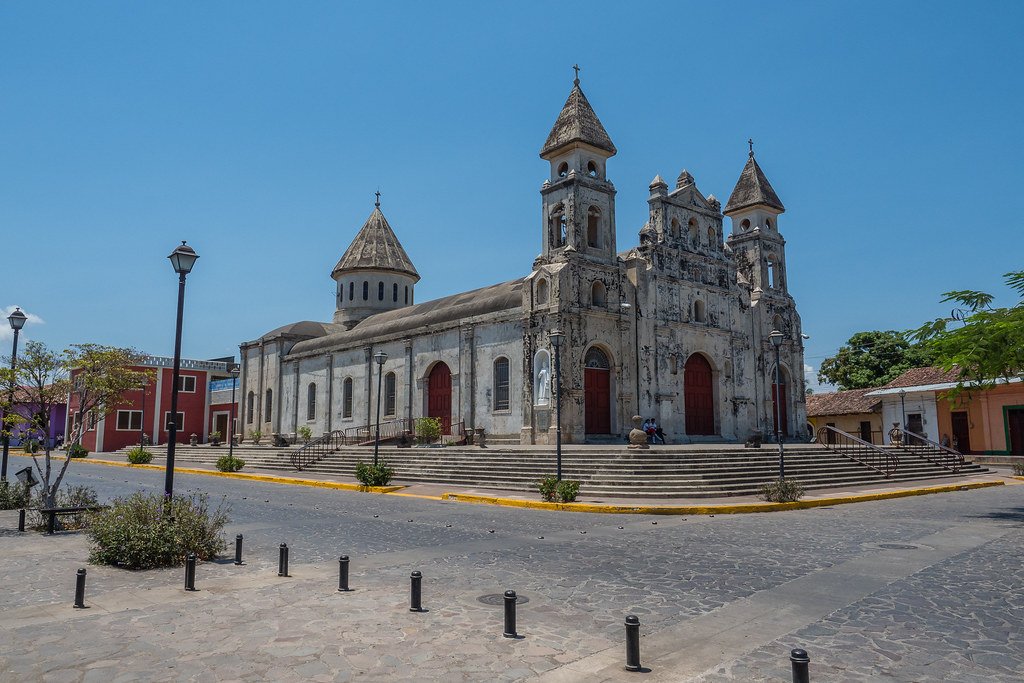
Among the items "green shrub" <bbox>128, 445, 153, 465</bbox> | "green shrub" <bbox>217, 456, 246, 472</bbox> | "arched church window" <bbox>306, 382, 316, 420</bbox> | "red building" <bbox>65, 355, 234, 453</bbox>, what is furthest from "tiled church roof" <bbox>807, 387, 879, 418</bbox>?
"red building" <bbox>65, 355, 234, 453</bbox>

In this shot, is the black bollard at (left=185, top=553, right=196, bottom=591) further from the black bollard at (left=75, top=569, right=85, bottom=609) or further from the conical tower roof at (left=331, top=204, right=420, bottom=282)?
the conical tower roof at (left=331, top=204, right=420, bottom=282)

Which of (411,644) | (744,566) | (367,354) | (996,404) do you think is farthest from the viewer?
(367,354)

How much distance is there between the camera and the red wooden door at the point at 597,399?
29.0 metres

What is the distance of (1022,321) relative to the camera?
14.2 metres

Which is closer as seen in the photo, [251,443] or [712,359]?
[712,359]

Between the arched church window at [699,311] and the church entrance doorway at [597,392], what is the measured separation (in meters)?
5.79

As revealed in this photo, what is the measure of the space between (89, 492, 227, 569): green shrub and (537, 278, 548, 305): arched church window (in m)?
19.6

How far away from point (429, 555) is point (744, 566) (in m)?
4.36

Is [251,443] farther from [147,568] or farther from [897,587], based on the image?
[897,587]

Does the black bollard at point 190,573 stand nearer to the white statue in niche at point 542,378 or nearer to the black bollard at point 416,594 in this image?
the black bollard at point 416,594

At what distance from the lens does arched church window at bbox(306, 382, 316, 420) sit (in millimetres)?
42531

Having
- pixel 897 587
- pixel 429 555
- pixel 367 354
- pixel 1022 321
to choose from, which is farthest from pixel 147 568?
pixel 367 354

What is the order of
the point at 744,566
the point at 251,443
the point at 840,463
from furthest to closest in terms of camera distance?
the point at 251,443 → the point at 840,463 → the point at 744,566

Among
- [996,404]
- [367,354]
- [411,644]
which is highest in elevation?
[367,354]
